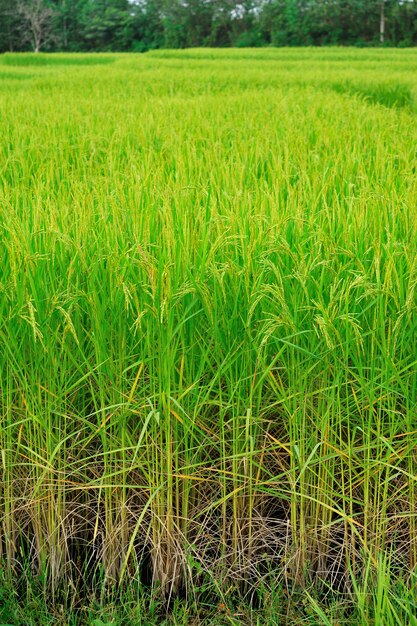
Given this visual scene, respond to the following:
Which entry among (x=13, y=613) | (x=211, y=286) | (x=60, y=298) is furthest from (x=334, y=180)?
(x=13, y=613)

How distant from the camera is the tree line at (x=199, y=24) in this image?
148 feet

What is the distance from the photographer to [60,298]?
6.78 feet

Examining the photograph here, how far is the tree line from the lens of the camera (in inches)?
1775

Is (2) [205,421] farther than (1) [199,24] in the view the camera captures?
No

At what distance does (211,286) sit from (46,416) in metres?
0.57

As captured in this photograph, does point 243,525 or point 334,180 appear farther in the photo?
point 334,180

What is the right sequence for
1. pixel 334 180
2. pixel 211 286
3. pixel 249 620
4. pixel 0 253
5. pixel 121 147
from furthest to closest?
pixel 121 147, pixel 334 180, pixel 0 253, pixel 211 286, pixel 249 620

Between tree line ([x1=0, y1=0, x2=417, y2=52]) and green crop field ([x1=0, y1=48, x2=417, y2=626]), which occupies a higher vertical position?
tree line ([x1=0, y1=0, x2=417, y2=52])

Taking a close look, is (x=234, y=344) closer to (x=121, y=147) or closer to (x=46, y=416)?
(x=46, y=416)

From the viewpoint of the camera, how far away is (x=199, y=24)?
5397 centimetres

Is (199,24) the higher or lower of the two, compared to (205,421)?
higher

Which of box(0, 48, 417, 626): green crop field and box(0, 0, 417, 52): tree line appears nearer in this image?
box(0, 48, 417, 626): green crop field

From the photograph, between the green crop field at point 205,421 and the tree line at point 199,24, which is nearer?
the green crop field at point 205,421

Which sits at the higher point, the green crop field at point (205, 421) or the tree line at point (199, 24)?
the tree line at point (199, 24)
